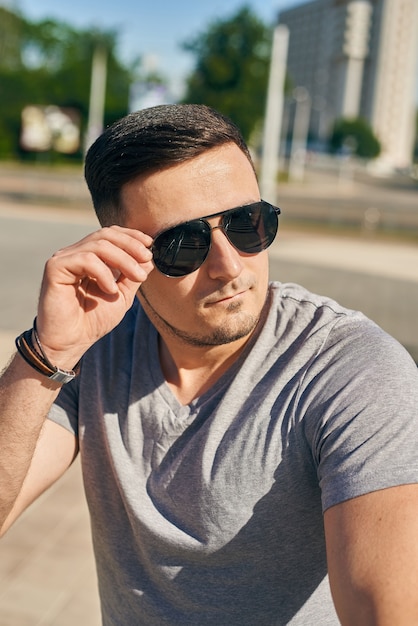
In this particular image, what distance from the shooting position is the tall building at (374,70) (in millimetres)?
128375

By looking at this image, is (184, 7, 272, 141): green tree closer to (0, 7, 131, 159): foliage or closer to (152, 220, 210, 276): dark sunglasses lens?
(0, 7, 131, 159): foliage

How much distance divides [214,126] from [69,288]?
0.45 m

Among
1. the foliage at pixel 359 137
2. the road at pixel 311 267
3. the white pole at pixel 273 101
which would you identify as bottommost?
the foliage at pixel 359 137

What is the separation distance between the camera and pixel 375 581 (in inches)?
45.9

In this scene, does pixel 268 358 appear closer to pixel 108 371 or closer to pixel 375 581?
pixel 108 371

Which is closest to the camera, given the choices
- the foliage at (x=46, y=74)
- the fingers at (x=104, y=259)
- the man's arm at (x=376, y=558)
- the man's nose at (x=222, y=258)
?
the man's arm at (x=376, y=558)

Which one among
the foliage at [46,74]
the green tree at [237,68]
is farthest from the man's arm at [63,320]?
the foliage at [46,74]

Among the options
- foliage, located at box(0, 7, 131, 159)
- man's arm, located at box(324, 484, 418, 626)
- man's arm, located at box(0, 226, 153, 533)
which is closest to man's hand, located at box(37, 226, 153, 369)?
man's arm, located at box(0, 226, 153, 533)

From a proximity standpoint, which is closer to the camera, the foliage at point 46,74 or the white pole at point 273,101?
the white pole at point 273,101

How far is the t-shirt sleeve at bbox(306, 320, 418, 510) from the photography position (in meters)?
1.23

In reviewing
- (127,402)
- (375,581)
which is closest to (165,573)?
(127,402)

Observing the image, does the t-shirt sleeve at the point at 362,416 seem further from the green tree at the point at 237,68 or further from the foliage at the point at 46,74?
the foliage at the point at 46,74

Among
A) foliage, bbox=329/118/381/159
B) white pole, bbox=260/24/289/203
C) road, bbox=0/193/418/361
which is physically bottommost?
foliage, bbox=329/118/381/159

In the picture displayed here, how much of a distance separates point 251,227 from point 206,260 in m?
0.12
